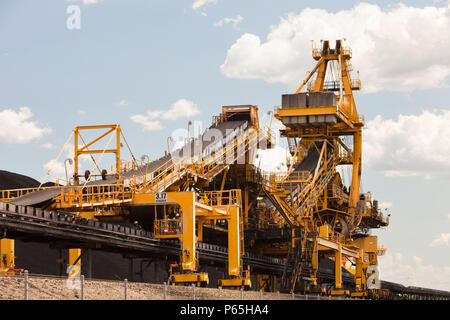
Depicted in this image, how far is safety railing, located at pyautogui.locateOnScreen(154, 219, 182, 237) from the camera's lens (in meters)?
53.3

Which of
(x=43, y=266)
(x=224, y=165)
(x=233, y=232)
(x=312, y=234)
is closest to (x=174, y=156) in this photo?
(x=224, y=165)

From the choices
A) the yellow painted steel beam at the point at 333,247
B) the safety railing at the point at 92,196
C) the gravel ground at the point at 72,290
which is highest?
the safety railing at the point at 92,196

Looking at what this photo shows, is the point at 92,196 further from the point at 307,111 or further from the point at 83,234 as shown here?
the point at 307,111

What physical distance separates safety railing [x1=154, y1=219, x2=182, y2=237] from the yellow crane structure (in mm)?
72

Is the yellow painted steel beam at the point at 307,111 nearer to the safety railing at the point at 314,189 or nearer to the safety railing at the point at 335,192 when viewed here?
the safety railing at the point at 314,189

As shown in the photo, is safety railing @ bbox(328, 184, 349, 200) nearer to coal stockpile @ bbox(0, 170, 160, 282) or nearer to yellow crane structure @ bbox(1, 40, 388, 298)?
yellow crane structure @ bbox(1, 40, 388, 298)

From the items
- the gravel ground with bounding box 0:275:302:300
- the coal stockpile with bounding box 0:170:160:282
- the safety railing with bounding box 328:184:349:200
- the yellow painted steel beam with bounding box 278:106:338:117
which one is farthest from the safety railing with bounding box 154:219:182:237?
the safety railing with bounding box 328:184:349:200

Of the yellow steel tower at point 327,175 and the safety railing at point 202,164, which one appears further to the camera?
the yellow steel tower at point 327,175

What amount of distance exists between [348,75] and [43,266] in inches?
1650

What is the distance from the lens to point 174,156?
62.2m

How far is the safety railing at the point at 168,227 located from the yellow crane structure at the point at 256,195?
0.07 meters

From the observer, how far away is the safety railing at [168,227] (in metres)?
53.3

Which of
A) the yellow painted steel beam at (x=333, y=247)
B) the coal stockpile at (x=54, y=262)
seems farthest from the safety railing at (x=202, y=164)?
the coal stockpile at (x=54, y=262)
